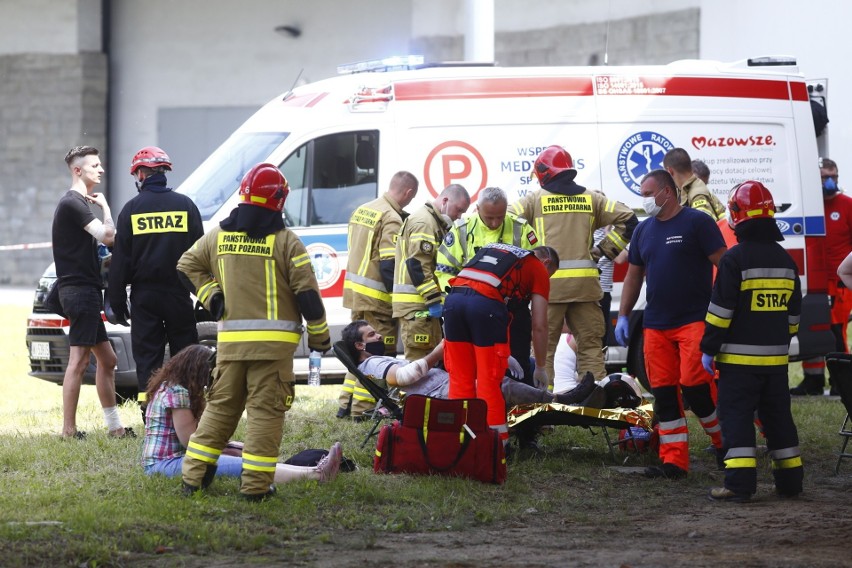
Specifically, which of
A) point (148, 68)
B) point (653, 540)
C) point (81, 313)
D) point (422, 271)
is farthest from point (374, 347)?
point (148, 68)

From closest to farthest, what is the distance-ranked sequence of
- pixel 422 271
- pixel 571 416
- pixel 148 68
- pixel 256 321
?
pixel 256 321
pixel 571 416
pixel 422 271
pixel 148 68

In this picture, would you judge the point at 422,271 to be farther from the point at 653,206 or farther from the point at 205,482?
the point at 205,482

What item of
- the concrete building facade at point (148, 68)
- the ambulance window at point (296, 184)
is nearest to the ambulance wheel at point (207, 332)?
the ambulance window at point (296, 184)

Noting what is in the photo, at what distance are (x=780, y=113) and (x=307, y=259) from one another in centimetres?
591

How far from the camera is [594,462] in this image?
8.09 meters

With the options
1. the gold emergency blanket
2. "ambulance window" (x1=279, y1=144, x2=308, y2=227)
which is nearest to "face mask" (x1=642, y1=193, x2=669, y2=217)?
the gold emergency blanket

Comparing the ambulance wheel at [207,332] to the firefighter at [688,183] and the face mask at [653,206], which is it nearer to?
the firefighter at [688,183]

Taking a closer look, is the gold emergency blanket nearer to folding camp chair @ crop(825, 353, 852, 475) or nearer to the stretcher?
the stretcher

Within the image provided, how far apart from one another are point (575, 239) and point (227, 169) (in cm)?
304

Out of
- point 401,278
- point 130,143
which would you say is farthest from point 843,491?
point 130,143

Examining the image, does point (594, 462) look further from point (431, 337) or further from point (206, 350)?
point (206, 350)

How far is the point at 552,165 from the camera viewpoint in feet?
29.8

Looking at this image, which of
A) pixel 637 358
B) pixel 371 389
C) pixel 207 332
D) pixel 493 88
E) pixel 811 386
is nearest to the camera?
pixel 371 389

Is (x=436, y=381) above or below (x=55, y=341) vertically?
below
